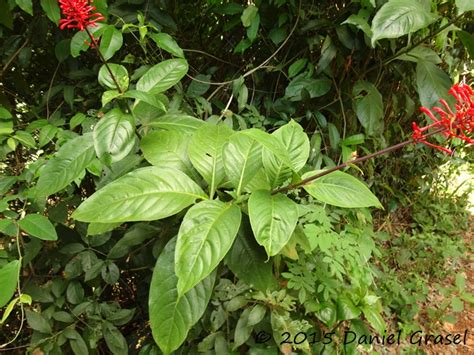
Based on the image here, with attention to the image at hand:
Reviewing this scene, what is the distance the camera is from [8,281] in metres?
0.85

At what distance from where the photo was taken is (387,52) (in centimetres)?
154

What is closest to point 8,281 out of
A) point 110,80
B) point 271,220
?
point 110,80

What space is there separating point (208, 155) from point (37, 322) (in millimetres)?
759

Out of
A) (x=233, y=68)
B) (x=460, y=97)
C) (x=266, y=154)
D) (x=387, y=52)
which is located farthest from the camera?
(x=233, y=68)

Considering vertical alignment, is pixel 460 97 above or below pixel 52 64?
above

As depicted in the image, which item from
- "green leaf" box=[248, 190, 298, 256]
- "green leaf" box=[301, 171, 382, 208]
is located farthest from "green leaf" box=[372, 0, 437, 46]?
"green leaf" box=[248, 190, 298, 256]

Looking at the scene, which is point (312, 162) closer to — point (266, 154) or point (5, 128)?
point (266, 154)

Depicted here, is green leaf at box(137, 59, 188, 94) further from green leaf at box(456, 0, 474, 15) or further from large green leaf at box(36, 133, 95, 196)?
green leaf at box(456, 0, 474, 15)

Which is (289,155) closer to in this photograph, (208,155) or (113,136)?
(208,155)

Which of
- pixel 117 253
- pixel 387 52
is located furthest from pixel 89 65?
pixel 387 52

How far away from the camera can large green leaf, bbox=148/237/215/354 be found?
2.28ft

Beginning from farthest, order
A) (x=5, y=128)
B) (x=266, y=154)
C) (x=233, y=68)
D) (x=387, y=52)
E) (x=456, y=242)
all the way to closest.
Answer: (x=456, y=242), (x=233, y=68), (x=387, y=52), (x=5, y=128), (x=266, y=154)

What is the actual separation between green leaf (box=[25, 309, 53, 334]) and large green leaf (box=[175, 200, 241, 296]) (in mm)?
717

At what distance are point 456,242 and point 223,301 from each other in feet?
5.82
